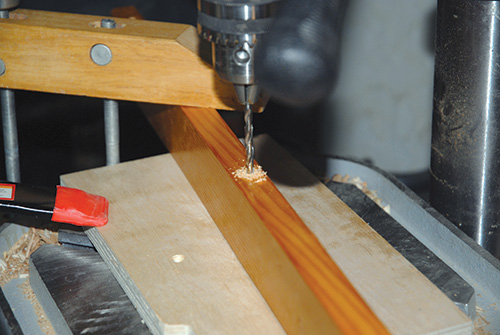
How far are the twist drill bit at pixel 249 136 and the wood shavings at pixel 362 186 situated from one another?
0.92 ft

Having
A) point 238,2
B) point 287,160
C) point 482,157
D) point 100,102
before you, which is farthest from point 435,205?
point 100,102

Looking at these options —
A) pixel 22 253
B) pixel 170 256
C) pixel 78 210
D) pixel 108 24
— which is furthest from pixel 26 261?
pixel 108 24

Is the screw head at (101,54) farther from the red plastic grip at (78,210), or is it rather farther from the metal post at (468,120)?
the metal post at (468,120)

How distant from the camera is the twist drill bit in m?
0.73

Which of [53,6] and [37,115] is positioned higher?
[53,6]

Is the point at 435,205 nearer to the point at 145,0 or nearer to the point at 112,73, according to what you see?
the point at 112,73

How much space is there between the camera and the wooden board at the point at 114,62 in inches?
35.7

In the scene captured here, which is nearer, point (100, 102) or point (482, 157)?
point (482, 157)

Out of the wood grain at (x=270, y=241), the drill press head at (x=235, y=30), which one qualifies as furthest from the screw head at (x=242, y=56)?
the wood grain at (x=270, y=241)

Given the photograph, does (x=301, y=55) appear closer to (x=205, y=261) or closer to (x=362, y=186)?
(x=205, y=261)

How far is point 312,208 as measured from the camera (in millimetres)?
850

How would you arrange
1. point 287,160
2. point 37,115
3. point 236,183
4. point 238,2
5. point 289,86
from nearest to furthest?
1. point 289,86
2. point 238,2
3. point 236,183
4. point 287,160
5. point 37,115

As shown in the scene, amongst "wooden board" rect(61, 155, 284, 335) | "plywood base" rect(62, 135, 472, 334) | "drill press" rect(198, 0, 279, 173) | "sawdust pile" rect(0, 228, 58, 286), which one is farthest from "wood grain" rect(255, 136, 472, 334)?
"sawdust pile" rect(0, 228, 58, 286)

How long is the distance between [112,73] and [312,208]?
0.33m
